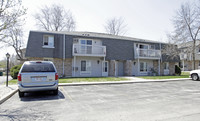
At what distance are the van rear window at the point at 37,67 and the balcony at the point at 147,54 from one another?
50.7 feet

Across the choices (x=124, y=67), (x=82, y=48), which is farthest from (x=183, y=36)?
(x=82, y=48)

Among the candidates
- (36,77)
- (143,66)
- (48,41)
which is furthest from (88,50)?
(36,77)

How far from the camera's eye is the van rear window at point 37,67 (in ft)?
20.9

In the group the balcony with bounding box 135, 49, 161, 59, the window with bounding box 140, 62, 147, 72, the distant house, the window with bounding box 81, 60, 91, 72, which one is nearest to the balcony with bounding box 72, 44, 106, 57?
the distant house

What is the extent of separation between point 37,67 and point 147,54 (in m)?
17.5

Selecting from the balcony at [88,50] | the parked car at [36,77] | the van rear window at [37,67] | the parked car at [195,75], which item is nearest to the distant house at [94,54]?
the balcony at [88,50]

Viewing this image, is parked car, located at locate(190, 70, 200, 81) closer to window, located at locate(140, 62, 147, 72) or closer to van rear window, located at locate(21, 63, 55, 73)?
window, located at locate(140, 62, 147, 72)

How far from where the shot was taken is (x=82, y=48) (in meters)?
17.1

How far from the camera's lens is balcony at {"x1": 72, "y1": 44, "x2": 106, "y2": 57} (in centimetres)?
1678

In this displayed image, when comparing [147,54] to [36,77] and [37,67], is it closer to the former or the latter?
[37,67]

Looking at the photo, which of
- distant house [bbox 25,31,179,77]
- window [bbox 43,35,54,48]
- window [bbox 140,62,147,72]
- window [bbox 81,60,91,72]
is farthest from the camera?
window [bbox 140,62,147,72]

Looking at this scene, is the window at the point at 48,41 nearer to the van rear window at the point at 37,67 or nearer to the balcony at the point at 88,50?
the balcony at the point at 88,50

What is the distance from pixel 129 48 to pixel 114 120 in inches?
699

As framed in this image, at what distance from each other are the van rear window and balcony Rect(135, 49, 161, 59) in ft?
50.7
